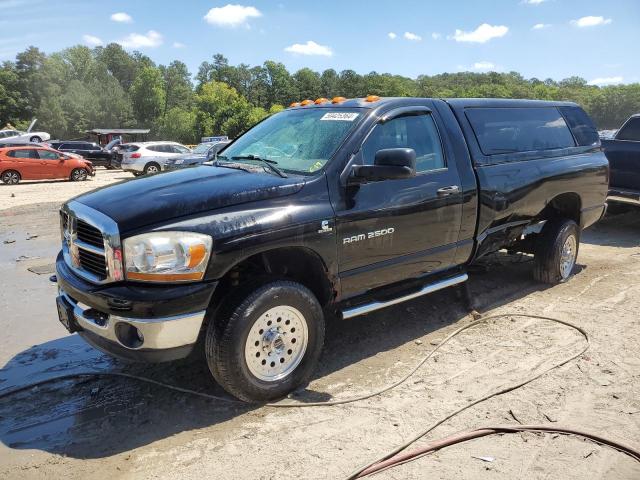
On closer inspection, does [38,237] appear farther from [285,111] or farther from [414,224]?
[414,224]

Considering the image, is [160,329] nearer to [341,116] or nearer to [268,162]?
[268,162]

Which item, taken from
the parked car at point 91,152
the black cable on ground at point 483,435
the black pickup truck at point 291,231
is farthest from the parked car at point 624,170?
the parked car at point 91,152

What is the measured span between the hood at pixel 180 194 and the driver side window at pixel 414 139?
2.73 ft

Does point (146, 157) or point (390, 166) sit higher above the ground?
point (390, 166)

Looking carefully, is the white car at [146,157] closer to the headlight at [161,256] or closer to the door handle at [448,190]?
the door handle at [448,190]

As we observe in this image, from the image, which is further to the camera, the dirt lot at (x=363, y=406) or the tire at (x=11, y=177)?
the tire at (x=11, y=177)

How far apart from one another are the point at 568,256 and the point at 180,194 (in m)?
4.77

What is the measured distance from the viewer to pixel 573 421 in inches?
129

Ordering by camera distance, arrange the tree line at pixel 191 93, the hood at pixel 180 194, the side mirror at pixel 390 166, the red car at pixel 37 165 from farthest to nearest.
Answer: the tree line at pixel 191 93 → the red car at pixel 37 165 → the side mirror at pixel 390 166 → the hood at pixel 180 194

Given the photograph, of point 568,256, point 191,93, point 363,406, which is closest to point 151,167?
point 568,256

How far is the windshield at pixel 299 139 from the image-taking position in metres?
3.96

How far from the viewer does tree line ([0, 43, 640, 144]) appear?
8144 cm

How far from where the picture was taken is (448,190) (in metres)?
4.44

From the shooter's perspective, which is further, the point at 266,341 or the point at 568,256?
the point at 568,256
